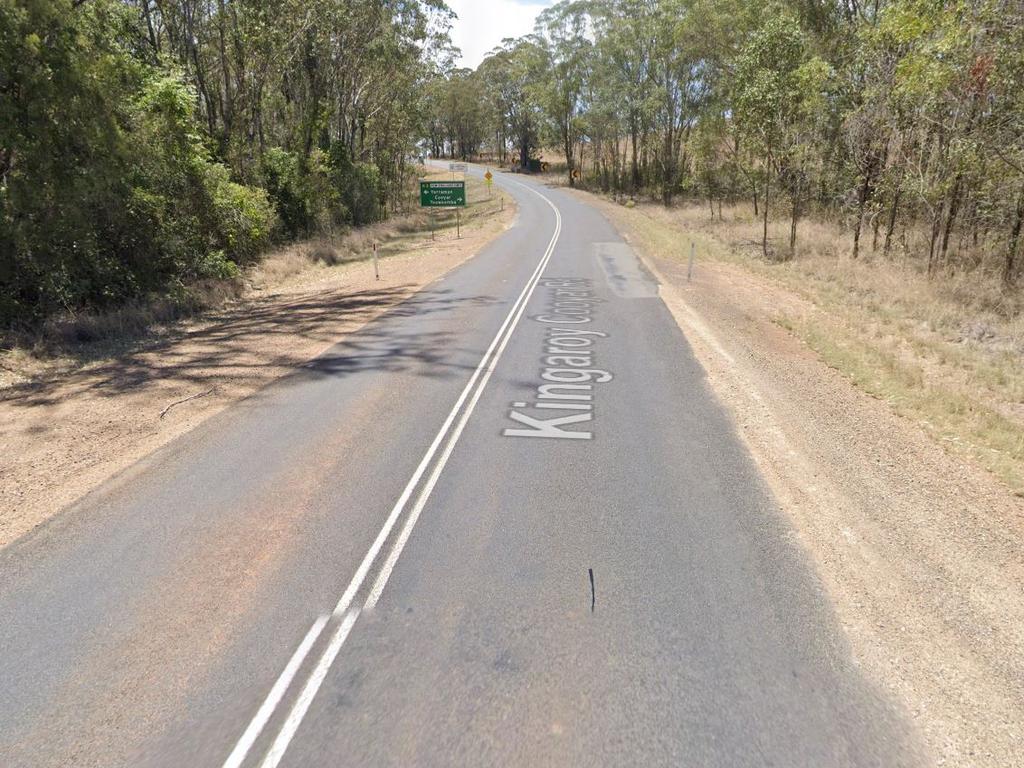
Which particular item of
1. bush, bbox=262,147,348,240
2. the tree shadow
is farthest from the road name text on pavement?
bush, bbox=262,147,348,240

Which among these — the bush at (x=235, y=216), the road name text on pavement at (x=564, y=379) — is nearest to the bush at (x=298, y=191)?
the bush at (x=235, y=216)

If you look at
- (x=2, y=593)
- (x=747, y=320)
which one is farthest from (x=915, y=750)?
(x=747, y=320)

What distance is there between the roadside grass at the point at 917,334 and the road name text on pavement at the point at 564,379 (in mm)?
4344

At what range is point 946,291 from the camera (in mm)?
17938

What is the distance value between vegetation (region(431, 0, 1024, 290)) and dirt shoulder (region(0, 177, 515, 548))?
14.3 meters

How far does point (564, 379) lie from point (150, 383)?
6.67 meters

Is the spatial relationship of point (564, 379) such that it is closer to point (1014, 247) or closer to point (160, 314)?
point (160, 314)

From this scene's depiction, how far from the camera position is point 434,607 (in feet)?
15.2

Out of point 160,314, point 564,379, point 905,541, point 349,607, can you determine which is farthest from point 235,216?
point 905,541

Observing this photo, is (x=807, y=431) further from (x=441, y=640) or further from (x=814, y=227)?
(x=814, y=227)

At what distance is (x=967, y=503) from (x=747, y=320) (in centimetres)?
887

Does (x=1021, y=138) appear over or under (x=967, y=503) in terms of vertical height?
over

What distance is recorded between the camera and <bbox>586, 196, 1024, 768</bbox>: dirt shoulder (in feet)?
12.7

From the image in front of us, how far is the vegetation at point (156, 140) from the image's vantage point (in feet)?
41.8
